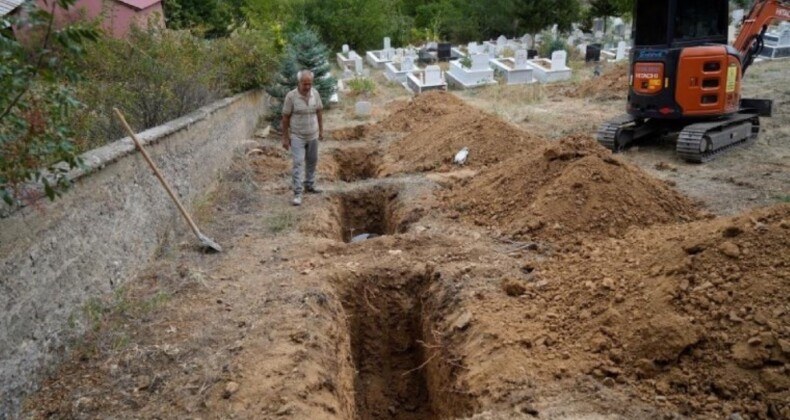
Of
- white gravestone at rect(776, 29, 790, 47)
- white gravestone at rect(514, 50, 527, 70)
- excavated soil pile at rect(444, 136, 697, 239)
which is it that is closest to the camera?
excavated soil pile at rect(444, 136, 697, 239)

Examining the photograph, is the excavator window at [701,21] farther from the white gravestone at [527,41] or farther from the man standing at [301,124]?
the white gravestone at [527,41]

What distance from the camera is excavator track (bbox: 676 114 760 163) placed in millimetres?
8453

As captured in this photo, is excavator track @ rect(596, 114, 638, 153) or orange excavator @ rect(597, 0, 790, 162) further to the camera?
excavator track @ rect(596, 114, 638, 153)

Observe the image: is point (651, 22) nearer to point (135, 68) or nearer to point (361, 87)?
point (135, 68)

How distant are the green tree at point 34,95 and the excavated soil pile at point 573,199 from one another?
4367 millimetres

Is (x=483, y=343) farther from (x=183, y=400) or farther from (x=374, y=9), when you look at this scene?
A: (x=374, y=9)

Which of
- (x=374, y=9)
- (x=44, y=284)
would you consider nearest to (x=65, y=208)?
(x=44, y=284)

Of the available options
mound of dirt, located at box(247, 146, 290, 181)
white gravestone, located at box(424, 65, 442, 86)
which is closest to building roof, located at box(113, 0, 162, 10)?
white gravestone, located at box(424, 65, 442, 86)

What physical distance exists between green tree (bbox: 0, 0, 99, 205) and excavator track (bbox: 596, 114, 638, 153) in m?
8.04

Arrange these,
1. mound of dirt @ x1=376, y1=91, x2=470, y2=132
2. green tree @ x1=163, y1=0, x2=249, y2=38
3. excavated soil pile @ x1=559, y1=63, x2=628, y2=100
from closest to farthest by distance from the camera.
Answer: mound of dirt @ x1=376, y1=91, x2=470, y2=132
excavated soil pile @ x1=559, y1=63, x2=628, y2=100
green tree @ x1=163, y1=0, x2=249, y2=38

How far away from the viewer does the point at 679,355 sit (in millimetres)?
3535

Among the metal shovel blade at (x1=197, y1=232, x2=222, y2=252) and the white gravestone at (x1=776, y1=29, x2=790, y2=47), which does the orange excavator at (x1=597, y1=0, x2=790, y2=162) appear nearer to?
A: the metal shovel blade at (x1=197, y1=232, x2=222, y2=252)

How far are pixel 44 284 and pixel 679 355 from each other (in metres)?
4.40

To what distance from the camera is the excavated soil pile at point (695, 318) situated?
330 centimetres
